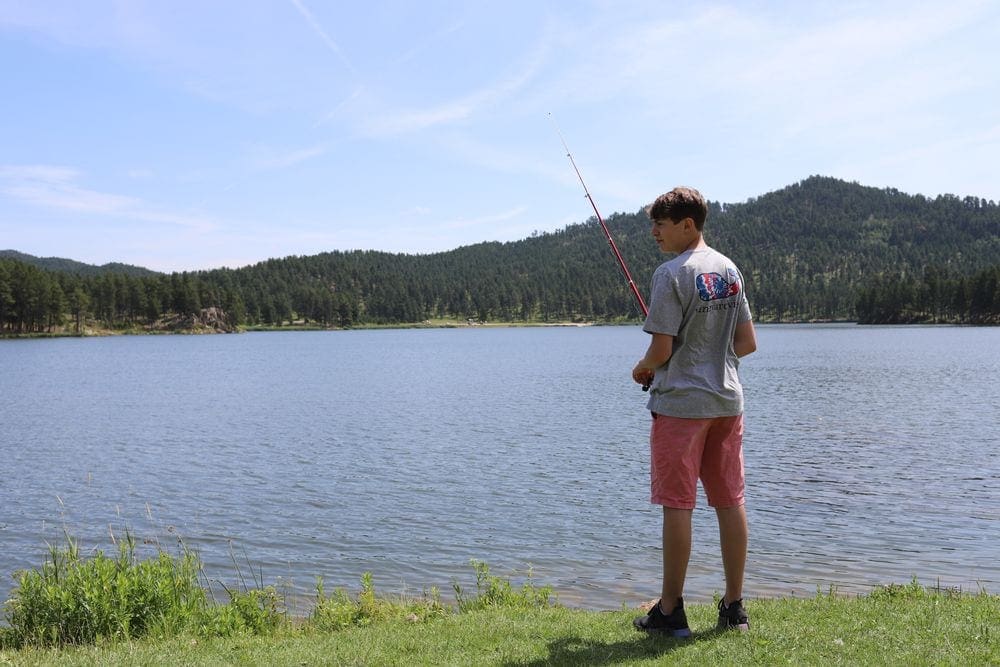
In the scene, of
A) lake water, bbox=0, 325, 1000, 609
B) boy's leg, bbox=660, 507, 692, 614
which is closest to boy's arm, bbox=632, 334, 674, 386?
boy's leg, bbox=660, 507, 692, 614

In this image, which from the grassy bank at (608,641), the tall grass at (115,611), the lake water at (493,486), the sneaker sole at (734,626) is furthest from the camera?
the lake water at (493,486)

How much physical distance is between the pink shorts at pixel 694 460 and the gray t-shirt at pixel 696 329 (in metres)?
0.12

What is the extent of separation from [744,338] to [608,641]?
2681mm

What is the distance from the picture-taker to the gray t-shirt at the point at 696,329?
5613 mm

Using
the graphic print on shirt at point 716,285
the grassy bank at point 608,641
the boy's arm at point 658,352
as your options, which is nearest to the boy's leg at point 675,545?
the grassy bank at point 608,641

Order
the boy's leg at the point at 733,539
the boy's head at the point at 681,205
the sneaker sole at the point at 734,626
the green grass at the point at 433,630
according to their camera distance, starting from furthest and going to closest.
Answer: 1. the sneaker sole at the point at 734,626
2. the boy's leg at the point at 733,539
3. the boy's head at the point at 681,205
4. the green grass at the point at 433,630

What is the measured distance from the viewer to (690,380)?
566 centimetres

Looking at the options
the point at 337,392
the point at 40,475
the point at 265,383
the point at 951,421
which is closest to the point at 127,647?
the point at 40,475

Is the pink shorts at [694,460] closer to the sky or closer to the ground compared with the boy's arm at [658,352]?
closer to the ground

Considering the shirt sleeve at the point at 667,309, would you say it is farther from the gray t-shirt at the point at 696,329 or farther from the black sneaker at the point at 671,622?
the black sneaker at the point at 671,622

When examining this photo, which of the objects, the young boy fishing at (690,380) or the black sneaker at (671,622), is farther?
the black sneaker at (671,622)

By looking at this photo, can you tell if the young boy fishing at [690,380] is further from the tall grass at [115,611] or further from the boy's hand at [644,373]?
the tall grass at [115,611]

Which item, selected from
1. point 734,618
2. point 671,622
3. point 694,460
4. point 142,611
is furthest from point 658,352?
point 142,611

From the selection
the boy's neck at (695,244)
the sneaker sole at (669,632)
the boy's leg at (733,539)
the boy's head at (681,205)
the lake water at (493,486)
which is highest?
the boy's head at (681,205)
